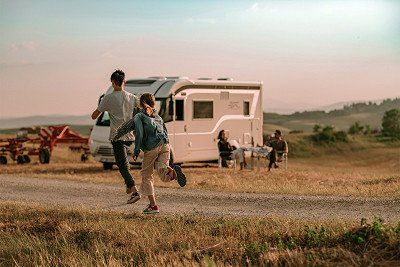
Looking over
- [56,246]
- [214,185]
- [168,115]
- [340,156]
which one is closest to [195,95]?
[168,115]

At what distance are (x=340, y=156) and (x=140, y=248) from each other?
36.9 meters

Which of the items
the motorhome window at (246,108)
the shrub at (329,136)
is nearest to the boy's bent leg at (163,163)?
the motorhome window at (246,108)

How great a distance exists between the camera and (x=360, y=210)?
12.4 metres

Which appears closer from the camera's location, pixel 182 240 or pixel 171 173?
pixel 182 240

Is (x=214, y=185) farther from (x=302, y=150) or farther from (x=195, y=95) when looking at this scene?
(x=302, y=150)

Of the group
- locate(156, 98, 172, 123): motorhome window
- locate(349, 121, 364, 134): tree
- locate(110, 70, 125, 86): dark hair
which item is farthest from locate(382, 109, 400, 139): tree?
locate(110, 70, 125, 86): dark hair

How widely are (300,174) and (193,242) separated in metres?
13.4

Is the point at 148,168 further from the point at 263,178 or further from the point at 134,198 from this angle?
the point at 263,178

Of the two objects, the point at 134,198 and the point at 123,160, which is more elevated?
the point at 123,160

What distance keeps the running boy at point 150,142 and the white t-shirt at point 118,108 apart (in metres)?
0.91

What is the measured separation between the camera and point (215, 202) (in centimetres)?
1383

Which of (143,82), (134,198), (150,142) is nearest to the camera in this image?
(150,142)

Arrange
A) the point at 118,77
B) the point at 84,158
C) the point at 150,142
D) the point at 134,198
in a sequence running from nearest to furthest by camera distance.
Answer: the point at 150,142 < the point at 118,77 < the point at 134,198 < the point at 84,158

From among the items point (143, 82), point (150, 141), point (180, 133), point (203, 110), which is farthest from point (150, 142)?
point (203, 110)
